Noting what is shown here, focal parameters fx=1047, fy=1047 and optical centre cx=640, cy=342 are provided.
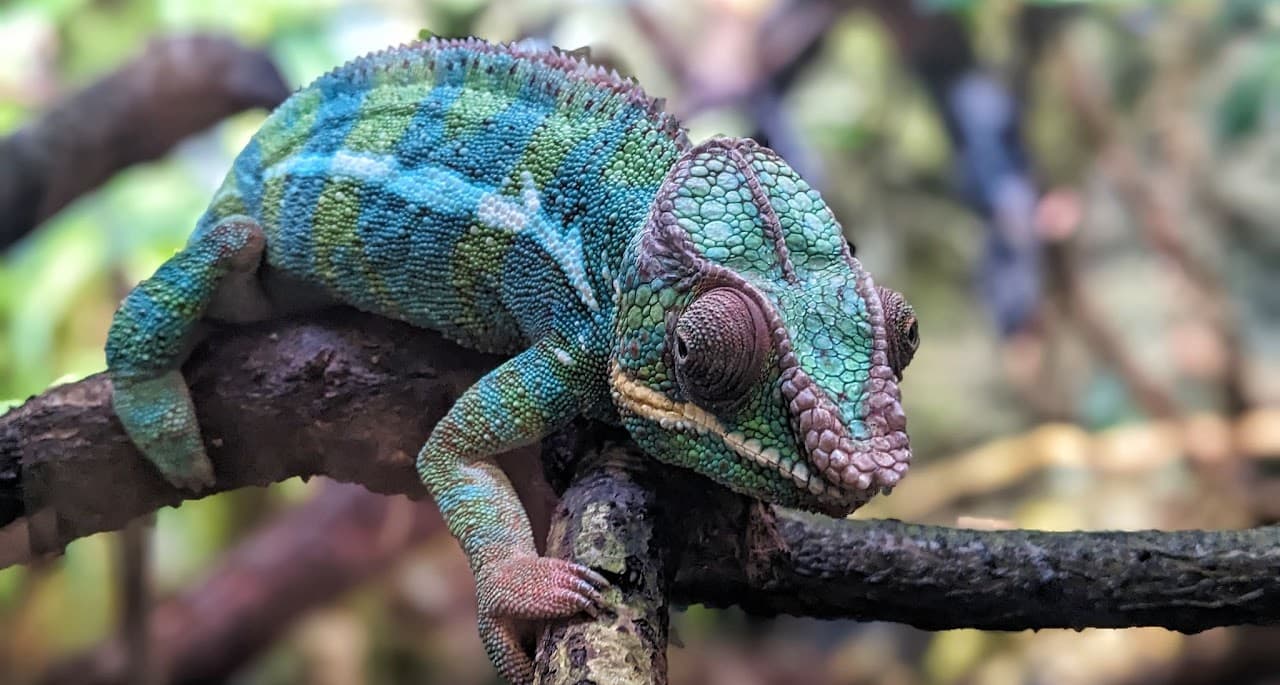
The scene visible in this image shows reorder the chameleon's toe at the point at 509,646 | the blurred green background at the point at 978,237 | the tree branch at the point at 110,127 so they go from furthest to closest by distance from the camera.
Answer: the blurred green background at the point at 978,237 < the tree branch at the point at 110,127 < the chameleon's toe at the point at 509,646

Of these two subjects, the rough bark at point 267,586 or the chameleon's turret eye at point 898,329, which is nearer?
the chameleon's turret eye at point 898,329

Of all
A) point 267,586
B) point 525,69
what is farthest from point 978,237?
point 525,69

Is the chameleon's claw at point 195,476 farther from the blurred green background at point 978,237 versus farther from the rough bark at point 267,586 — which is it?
the rough bark at point 267,586

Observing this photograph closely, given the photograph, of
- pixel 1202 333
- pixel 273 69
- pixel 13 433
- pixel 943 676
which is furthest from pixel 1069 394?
pixel 13 433

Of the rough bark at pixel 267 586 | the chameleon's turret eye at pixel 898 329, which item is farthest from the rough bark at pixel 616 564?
the rough bark at pixel 267 586

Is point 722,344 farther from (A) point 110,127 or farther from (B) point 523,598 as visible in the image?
(A) point 110,127

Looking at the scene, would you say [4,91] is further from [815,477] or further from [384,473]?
[815,477]
